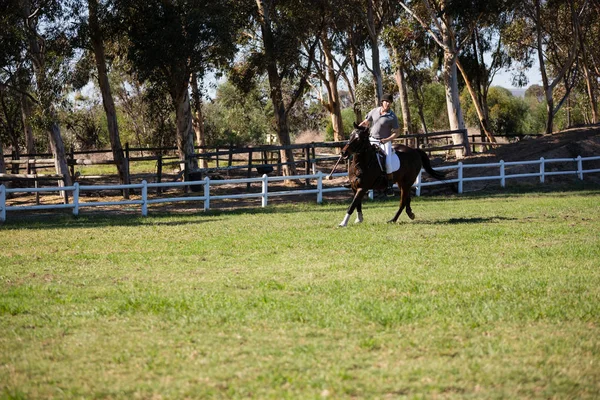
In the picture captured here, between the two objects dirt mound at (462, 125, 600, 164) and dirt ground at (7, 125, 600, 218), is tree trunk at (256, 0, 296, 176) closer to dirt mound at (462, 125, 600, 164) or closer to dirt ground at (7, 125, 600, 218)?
dirt ground at (7, 125, 600, 218)

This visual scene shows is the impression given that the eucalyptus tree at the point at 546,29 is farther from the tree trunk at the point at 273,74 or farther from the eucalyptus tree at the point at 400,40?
the tree trunk at the point at 273,74

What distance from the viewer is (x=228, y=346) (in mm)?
6789

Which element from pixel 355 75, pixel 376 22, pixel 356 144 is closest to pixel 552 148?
pixel 376 22

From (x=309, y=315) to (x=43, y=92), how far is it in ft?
72.6

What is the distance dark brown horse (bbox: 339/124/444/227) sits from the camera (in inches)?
610

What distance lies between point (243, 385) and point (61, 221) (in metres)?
15.6

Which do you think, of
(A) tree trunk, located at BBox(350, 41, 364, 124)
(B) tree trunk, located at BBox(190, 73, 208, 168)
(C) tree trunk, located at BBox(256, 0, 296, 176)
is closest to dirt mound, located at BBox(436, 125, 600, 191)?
(C) tree trunk, located at BBox(256, 0, 296, 176)

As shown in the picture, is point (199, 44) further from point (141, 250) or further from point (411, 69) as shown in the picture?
point (411, 69)

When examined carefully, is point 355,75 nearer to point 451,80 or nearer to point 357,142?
point 451,80

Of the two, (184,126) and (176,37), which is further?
(184,126)

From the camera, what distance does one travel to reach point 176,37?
3055 centimetres

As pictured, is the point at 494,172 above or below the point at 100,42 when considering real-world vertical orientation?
below

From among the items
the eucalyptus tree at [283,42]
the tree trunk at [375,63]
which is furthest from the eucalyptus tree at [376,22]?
the eucalyptus tree at [283,42]

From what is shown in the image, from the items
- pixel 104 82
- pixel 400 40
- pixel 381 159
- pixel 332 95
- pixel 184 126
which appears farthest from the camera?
pixel 332 95
